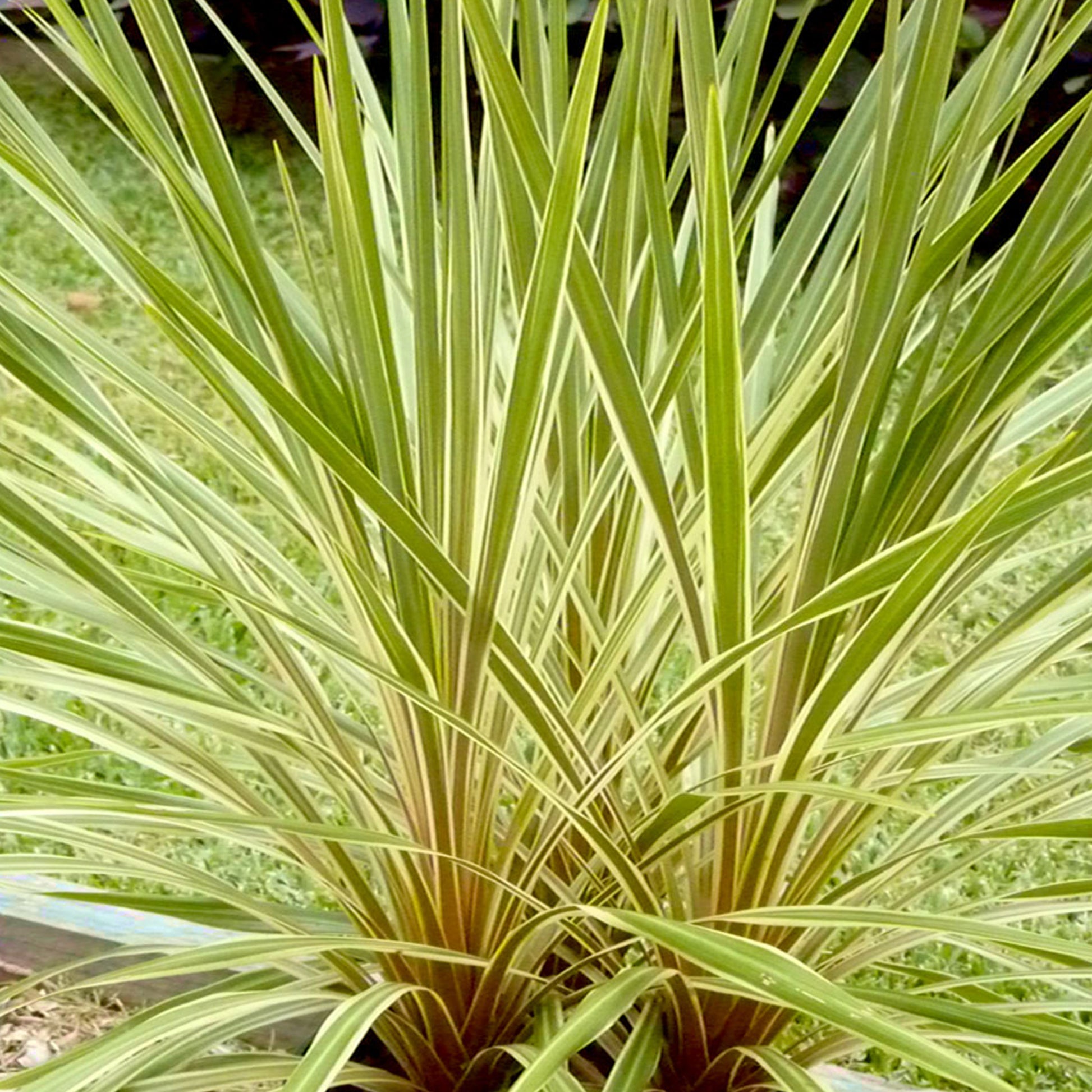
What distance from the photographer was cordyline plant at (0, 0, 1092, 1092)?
0.57m

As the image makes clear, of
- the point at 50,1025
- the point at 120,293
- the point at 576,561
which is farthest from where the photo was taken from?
the point at 120,293

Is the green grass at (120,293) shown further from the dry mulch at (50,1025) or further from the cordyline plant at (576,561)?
the cordyline plant at (576,561)

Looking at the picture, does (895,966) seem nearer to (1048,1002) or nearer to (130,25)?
(1048,1002)

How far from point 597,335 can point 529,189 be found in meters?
0.08

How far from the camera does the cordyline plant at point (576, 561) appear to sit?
0.57 m

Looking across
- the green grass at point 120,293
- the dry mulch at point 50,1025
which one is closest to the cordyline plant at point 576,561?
the dry mulch at point 50,1025

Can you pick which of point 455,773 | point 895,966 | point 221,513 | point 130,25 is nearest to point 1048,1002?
point 895,966

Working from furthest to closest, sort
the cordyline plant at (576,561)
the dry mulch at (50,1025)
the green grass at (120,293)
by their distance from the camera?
1. the green grass at (120,293)
2. the dry mulch at (50,1025)
3. the cordyline plant at (576,561)

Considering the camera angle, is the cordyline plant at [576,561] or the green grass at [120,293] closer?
the cordyline plant at [576,561]

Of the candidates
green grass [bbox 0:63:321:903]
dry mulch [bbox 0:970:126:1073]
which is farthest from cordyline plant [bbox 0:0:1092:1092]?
green grass [bbox 0:63:321:903]

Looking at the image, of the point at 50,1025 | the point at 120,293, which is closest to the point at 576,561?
the point at 50,1025

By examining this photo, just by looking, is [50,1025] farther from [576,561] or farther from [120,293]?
[120,293]

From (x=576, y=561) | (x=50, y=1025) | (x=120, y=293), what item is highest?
(x=120, y=293)

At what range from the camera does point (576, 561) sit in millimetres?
698
